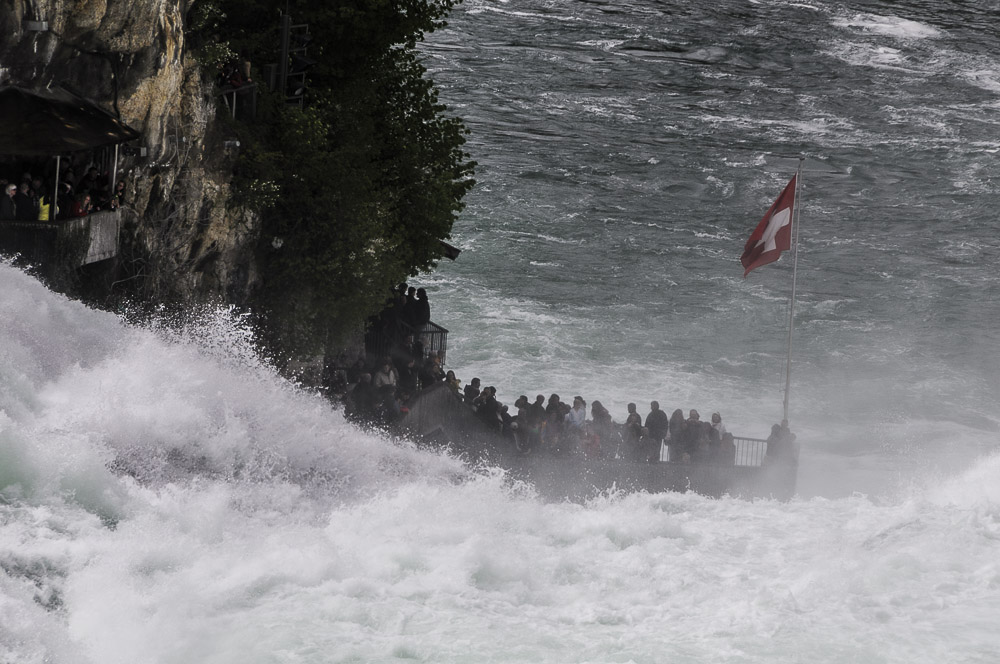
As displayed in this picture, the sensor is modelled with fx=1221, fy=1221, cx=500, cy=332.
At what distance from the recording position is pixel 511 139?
202 feet

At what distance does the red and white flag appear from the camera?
84.2 ft

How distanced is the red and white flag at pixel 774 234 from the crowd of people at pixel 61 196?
13.1 metres

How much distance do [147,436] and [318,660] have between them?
194 inches

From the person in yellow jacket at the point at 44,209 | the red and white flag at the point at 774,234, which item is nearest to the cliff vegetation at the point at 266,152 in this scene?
the person in yellow jacket at the point at 44,209

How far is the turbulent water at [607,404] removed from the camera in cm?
1474

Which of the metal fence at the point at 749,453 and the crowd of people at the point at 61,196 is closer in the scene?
the crowd of people at the point at 61,196

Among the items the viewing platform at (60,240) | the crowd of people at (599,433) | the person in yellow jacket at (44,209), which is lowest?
the crowd of people at (599,433)

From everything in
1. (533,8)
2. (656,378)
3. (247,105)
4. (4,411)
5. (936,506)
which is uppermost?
(533,8)

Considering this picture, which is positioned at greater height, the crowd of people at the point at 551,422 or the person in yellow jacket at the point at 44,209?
the person in yellow jacket at the point at 44,209

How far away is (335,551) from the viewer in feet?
53.7

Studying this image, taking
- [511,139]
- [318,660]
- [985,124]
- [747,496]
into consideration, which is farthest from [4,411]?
[985,124]

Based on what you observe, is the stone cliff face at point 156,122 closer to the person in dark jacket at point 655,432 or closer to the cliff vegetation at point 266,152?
the cliff vegetation at point 266,152

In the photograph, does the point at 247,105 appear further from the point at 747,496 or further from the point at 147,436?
the point at 747,496

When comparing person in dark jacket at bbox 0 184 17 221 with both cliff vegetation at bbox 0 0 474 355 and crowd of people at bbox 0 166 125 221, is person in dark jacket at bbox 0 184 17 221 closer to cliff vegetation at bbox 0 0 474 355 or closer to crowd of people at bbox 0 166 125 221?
crowd of people at bbox 0 166 125 221
